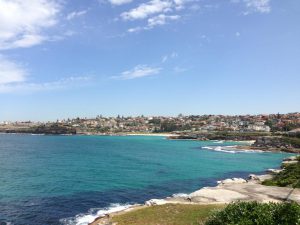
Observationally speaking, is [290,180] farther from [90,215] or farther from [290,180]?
[90,215]

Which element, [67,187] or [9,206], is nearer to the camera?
[9,206]

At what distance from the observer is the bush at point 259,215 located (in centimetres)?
1852

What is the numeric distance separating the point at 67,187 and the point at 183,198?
20.5 meters

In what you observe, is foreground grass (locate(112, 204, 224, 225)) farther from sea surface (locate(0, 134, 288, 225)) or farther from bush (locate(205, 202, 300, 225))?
bush (locate(205, 202, 300, 225))

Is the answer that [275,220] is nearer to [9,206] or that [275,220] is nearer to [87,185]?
[9,206]

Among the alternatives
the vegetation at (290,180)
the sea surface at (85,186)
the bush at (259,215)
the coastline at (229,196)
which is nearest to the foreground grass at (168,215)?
the coastline at (229,196)

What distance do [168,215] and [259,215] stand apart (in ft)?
46.0

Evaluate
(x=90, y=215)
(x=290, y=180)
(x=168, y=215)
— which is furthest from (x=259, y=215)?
(x=290, y=180)

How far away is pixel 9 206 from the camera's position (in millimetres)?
41531

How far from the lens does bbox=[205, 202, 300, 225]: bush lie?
1852 centimetres

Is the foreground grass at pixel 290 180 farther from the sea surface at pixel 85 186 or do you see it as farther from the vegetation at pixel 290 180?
the sea surface at pixel 85 186

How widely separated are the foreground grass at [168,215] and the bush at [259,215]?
23.6ft

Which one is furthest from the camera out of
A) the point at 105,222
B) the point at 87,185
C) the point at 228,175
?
the point at 228,175

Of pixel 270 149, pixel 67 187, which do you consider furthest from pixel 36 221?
pixel 270 149
